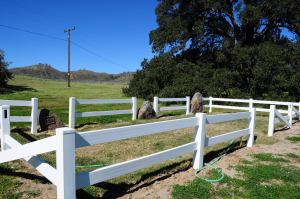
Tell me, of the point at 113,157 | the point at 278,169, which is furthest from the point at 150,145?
the point at 278,169

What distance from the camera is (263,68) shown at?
71.6 feet

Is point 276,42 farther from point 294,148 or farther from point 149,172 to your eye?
point 149,172

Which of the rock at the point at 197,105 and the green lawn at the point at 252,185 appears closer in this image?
the green lawn at the point at 252,185

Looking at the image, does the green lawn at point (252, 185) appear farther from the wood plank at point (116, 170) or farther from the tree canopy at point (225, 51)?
the tree canopy at point (225, 51)

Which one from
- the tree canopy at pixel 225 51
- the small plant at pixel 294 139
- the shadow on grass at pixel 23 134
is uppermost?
the tree canopy at pixel 225 51

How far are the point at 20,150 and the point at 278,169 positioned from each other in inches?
203

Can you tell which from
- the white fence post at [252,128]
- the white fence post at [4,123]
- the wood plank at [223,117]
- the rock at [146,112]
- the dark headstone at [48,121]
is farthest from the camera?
the rock at [146,112]

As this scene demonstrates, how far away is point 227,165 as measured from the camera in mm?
6828

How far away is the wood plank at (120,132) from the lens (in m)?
4.19

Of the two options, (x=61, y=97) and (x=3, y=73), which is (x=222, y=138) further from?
(x=3, y=73)

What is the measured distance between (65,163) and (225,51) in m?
22.6

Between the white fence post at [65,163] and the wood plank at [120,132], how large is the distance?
0.71ft

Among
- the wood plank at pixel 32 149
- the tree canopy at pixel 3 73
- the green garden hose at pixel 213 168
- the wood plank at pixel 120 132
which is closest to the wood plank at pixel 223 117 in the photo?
the wood plank at pixel 120 132

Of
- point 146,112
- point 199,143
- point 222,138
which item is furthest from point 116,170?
point 146,112
